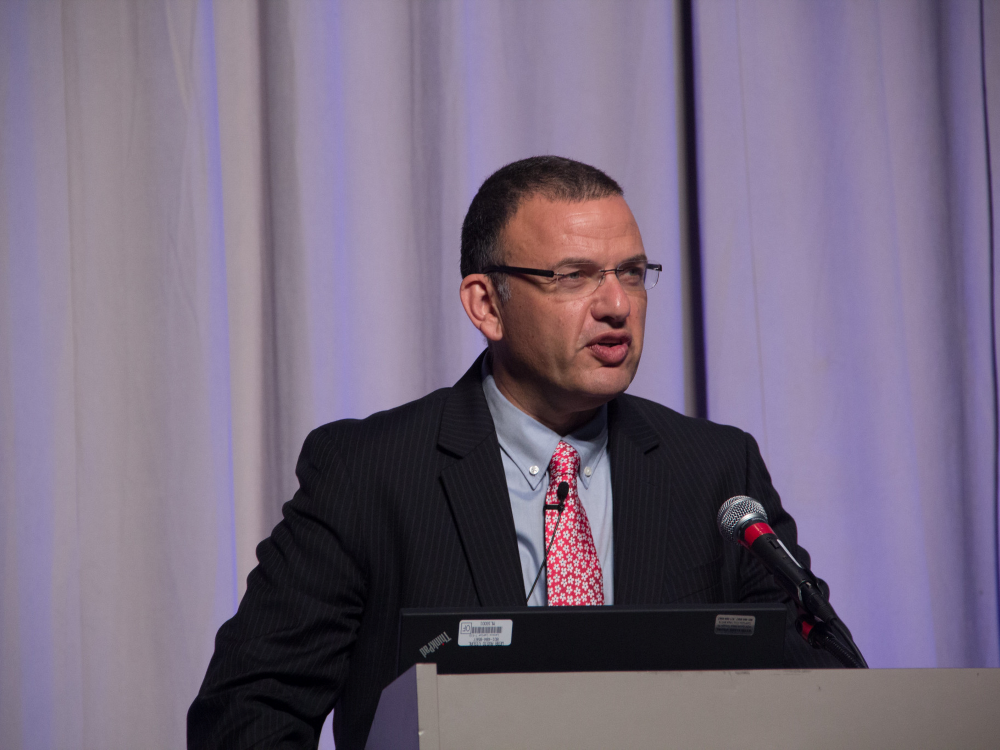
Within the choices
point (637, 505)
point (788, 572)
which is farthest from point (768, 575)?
point (788, 572)

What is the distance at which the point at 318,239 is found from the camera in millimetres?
2412

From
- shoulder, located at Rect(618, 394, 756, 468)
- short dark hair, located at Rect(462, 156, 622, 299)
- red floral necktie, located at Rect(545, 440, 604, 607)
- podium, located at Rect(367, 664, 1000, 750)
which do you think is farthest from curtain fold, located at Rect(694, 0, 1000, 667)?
podium, located at Rect(367, 664, 1000, 750)

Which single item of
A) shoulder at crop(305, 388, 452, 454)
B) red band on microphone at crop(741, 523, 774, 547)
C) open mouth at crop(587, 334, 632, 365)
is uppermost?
open mouth at crop(587, 334, 632, 365)

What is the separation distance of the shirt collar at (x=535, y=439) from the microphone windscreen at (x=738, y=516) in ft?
2.08

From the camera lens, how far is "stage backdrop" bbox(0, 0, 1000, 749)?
228 cm

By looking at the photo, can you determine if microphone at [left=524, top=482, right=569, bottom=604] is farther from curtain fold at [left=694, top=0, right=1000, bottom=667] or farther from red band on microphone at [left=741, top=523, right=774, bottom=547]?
curtain fold at [left=694, top=0, right=1000, bottom=667]

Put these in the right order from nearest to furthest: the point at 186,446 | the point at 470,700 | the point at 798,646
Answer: the point at 470,700, the point at 798,646, the point at 186,446

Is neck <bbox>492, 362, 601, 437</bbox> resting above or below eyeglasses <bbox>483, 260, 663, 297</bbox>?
below

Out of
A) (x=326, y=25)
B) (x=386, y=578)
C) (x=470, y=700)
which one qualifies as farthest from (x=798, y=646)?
(x=326, y=25)

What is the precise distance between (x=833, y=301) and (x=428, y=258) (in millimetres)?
1174

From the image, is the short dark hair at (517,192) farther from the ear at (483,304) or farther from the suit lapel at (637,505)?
the suit lapel at (637,505)

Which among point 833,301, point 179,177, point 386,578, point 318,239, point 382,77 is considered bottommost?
point 386,578

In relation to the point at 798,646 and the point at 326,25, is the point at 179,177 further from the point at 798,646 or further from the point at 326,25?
the point at 798,646

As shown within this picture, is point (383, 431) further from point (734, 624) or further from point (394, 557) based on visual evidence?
point (734, 624)
